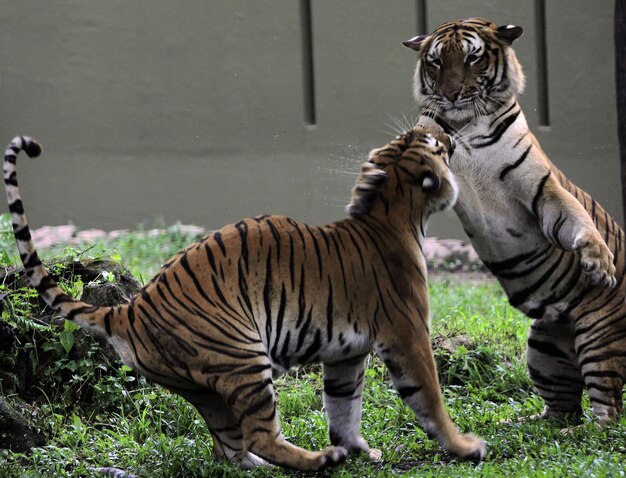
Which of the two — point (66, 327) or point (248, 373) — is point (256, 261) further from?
point (66, 327)

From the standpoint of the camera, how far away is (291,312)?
159 inches

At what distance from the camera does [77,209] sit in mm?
9375

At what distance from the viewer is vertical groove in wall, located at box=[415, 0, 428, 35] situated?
9.40 m

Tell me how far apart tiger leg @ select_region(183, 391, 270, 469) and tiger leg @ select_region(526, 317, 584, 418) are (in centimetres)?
158

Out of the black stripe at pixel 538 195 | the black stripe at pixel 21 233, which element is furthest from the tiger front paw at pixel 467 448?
the black stripe at pixel 21 233

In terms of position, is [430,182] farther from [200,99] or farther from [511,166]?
[200,99]

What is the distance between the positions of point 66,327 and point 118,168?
4368mm

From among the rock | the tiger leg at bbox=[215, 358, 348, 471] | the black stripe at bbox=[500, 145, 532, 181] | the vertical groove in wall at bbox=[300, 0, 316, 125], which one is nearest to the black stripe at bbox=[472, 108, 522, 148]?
the black stripe at bbox=[500, 145, 532, 181]

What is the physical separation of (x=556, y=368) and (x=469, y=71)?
1.54 metres

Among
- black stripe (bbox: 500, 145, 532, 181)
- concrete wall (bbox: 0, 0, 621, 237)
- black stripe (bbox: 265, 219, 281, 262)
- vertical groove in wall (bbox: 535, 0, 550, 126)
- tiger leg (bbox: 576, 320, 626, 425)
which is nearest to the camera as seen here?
black stripe (bbox: 265, 219, 281, 262)

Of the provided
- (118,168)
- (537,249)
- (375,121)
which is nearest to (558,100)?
(375,121)

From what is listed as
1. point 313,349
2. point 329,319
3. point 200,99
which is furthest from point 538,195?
point 200,99

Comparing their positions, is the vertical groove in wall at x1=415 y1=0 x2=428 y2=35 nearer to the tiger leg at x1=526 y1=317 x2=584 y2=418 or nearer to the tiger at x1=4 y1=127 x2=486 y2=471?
the tiger leg at x1=526 y1=317 x2=584 y2=418

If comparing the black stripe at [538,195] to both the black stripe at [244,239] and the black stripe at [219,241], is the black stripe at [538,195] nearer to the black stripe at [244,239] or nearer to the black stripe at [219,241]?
the black stripe at [244,239]
